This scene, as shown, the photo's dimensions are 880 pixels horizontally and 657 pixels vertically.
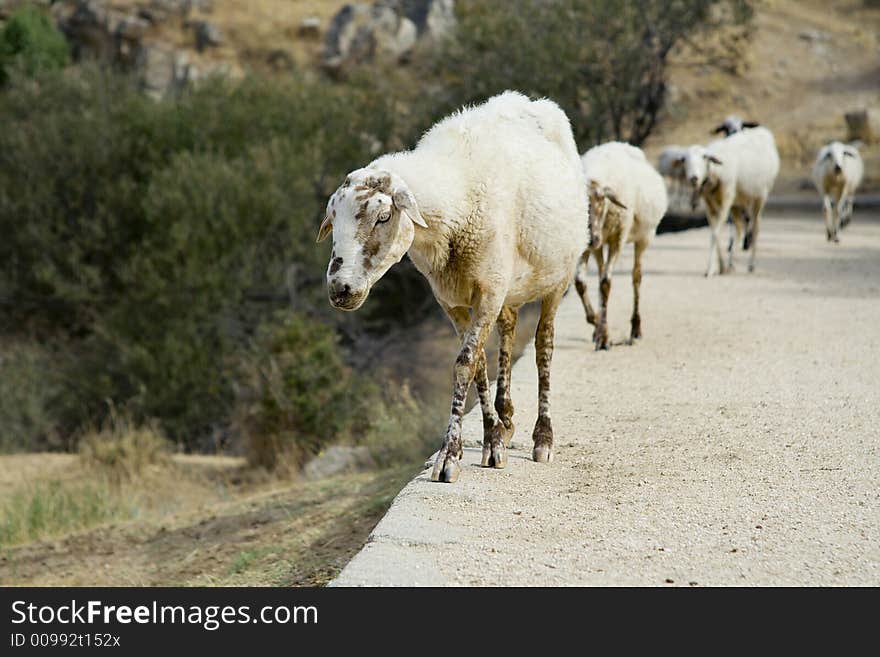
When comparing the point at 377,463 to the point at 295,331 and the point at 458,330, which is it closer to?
the point at 458,330

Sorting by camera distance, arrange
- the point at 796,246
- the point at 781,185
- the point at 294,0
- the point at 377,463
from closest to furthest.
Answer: the point at 377,463 < the point at 796,246 < the point at 781,185 < the point at 294,0

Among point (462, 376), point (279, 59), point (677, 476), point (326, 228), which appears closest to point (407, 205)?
point (326, 228)

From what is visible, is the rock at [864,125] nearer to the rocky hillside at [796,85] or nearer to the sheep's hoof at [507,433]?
the rocky hillside at [796,85]

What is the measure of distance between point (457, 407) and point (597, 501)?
867mm

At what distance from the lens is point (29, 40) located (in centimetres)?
4250

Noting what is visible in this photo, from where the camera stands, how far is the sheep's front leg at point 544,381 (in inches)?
259

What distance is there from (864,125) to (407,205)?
3437 cm

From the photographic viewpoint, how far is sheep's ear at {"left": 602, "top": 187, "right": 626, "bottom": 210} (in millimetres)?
10481

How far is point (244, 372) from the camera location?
17984 millimetres

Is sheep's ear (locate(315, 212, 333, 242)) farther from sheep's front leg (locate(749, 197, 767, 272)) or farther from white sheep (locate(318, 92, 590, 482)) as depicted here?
sheep's front leg (locate(749, 197, 767, 272))

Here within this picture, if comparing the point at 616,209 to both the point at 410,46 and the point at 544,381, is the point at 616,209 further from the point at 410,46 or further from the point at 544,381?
the point at 410,46

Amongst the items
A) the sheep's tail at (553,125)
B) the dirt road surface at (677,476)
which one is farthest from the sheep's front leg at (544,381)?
the sheep's tail at (553,125)

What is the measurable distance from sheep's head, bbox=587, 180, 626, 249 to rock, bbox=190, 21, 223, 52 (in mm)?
39364

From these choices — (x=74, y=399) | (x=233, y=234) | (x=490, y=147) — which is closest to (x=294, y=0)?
(x=233, y=234)
